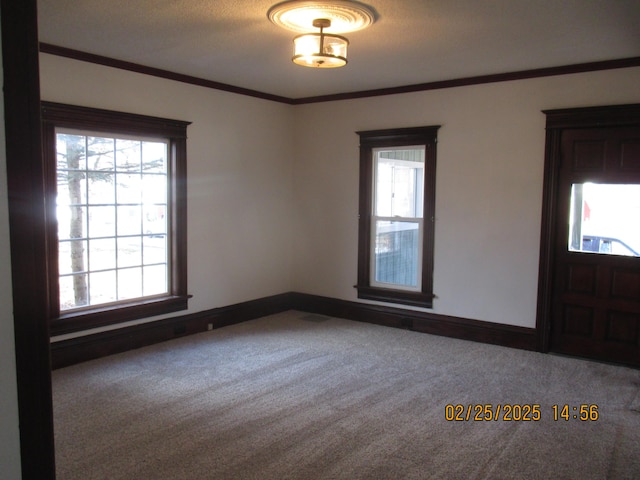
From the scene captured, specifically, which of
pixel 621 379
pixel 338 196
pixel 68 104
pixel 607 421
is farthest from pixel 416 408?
pixel 68 104

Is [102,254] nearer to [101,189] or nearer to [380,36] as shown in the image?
[101,189]

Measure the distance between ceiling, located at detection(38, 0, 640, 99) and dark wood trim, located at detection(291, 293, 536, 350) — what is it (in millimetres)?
2480

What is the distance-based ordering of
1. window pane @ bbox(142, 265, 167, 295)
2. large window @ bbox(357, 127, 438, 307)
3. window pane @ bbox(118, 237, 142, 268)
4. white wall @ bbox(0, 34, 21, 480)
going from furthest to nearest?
large window @ bbox(357, 127, 438, 307) → window pane @ bbox(142, 265, 167, 295) → window pane @ bbox(118, 237, 142, 268) → white wall @ bbox(0, 34, 21, 480)

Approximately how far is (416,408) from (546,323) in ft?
6.45

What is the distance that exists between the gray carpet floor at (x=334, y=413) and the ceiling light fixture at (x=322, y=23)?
2.46 metres

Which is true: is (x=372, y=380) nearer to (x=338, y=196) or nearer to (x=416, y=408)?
(x=416, y=408)

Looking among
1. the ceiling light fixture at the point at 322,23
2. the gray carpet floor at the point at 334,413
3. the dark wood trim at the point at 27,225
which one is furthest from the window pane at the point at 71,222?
the dark wood trim at the point at 27,225

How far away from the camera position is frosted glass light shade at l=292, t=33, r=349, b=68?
143 inches

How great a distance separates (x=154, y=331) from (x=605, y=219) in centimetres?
431

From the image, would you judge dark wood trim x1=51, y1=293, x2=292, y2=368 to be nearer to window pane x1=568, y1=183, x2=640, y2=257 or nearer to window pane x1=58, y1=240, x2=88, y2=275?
window pane x1=58, y1=240, x2=88, y2=275

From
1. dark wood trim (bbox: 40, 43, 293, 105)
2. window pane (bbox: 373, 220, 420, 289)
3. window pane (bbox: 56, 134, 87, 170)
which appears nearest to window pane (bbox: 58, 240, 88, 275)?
window pane (bbox: 56, 134, 87, 170)

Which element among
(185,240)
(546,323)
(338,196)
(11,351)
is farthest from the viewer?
(338,196)

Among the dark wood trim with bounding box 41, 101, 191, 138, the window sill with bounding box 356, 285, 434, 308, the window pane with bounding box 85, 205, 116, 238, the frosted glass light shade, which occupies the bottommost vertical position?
the window sill with bounding box 356, 285, 434, 308

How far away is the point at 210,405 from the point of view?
12.0 feet
